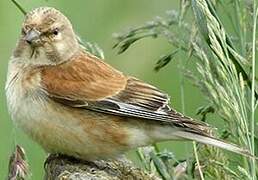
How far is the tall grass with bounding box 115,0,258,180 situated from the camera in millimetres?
2822

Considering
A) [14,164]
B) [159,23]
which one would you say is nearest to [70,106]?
[159,23]

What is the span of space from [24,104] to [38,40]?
343 mm

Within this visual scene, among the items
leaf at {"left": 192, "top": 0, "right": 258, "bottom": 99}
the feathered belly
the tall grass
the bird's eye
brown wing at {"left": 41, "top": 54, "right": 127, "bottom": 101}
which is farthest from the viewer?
the bird's eye

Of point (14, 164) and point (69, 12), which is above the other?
point (69, 12)

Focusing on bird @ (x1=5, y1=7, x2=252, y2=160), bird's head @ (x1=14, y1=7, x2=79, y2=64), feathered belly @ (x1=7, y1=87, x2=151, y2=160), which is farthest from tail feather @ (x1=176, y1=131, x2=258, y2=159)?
bird's head @ (x1=14, y1=7, x2=79, y2=64)

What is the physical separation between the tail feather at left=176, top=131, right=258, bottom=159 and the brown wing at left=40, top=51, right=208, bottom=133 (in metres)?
0.07

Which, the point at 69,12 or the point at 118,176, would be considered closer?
the point at 118,176

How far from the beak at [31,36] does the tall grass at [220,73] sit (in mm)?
509

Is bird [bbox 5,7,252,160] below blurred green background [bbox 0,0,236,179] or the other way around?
below

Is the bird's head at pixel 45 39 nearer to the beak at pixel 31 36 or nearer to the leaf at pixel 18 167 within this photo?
the beak at pixel 31 36

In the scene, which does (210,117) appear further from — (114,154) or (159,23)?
(159,23)

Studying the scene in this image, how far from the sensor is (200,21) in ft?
10.2

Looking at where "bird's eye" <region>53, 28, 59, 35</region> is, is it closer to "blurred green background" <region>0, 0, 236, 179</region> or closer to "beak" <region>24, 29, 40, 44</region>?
"beak" <region>24, 29, 40, 44</region>

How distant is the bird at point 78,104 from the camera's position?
12.7ft
